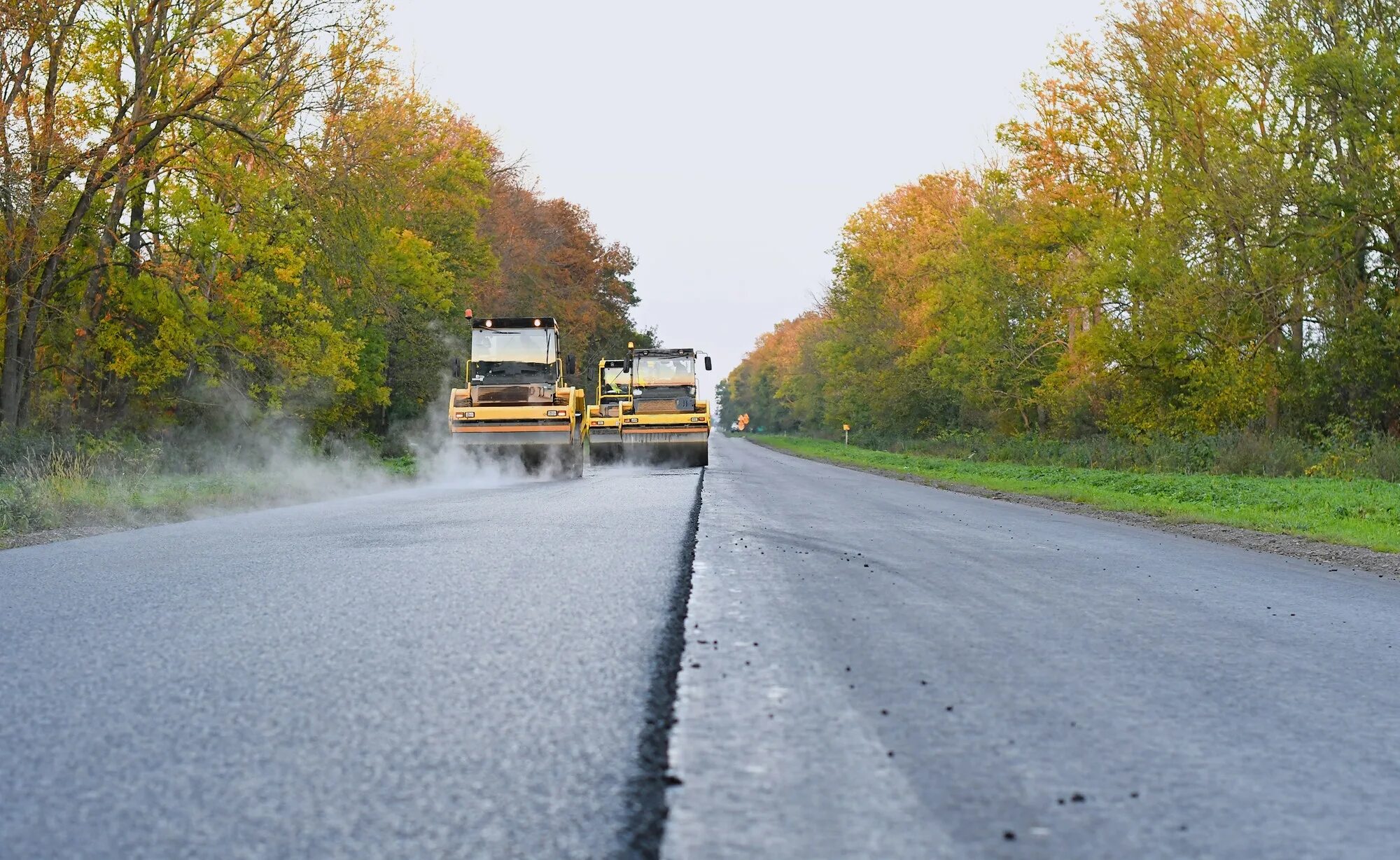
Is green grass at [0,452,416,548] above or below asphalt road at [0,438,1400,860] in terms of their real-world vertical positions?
below

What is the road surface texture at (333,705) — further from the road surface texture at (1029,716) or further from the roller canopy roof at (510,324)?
the roller canopy roof at (510,324)

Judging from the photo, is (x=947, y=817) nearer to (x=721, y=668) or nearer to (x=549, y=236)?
(x=721, y=668)

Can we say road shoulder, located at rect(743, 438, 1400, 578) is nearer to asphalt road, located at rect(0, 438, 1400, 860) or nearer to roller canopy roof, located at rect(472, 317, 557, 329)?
asphalt road, located at rect(0, 438, 1400, 860)

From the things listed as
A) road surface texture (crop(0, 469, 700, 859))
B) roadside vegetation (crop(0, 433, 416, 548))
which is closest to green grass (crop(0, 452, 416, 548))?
roadside vegetation (crop(0, 433, 416, 548))

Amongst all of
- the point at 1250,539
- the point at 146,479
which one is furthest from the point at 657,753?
the point at 146,479

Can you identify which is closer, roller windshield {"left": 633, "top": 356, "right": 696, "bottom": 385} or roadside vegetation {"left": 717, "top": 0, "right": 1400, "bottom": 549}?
roadside vegetation {"left": 717, "top": 0, "right": 1400, "bottom": 549}

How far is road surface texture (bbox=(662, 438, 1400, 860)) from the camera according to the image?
9.02 ft

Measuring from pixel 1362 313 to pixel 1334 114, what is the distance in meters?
4.62

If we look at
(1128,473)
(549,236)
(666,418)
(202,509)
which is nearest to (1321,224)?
(1128,473)

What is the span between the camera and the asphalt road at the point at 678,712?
269 centimetres

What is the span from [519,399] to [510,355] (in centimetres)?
181

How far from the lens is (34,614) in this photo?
5.71 metres

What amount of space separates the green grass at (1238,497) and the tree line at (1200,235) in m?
4.19

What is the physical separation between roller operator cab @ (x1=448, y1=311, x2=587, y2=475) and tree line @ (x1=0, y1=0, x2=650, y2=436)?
2735mm
